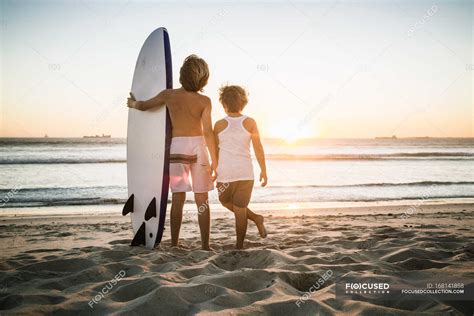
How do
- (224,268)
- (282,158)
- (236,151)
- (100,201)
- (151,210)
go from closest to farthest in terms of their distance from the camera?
(224,268), (236,151), (151,210), (100,201), (282,158)

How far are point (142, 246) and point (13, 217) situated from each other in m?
3.84

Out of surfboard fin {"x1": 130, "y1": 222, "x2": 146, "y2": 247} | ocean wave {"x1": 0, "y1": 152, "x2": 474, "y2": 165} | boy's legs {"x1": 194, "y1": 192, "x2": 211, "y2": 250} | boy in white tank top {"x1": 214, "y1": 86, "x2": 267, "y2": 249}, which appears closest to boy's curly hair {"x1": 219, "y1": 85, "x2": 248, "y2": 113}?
boy in white tank top {"x1": 214, "y1": 86, "x2": 267, "y2": 249}

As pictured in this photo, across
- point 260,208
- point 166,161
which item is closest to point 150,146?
point 166,161

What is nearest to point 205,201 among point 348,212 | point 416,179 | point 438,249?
point 438,249

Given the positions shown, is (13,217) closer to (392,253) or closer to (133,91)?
(133,91)

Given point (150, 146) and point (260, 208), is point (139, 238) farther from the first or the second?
point (260, 208)

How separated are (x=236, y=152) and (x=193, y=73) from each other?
863 millimetres

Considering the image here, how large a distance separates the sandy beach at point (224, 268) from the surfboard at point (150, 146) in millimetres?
325

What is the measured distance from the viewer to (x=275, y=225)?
19.4 ft

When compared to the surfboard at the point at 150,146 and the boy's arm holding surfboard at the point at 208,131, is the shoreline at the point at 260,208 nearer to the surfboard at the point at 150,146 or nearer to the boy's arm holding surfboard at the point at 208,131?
the surfboard at the point at 150,146

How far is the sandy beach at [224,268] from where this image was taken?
2361 mm

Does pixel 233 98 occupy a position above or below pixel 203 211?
above

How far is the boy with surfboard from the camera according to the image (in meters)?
4.00

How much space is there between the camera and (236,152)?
3.93 metres
